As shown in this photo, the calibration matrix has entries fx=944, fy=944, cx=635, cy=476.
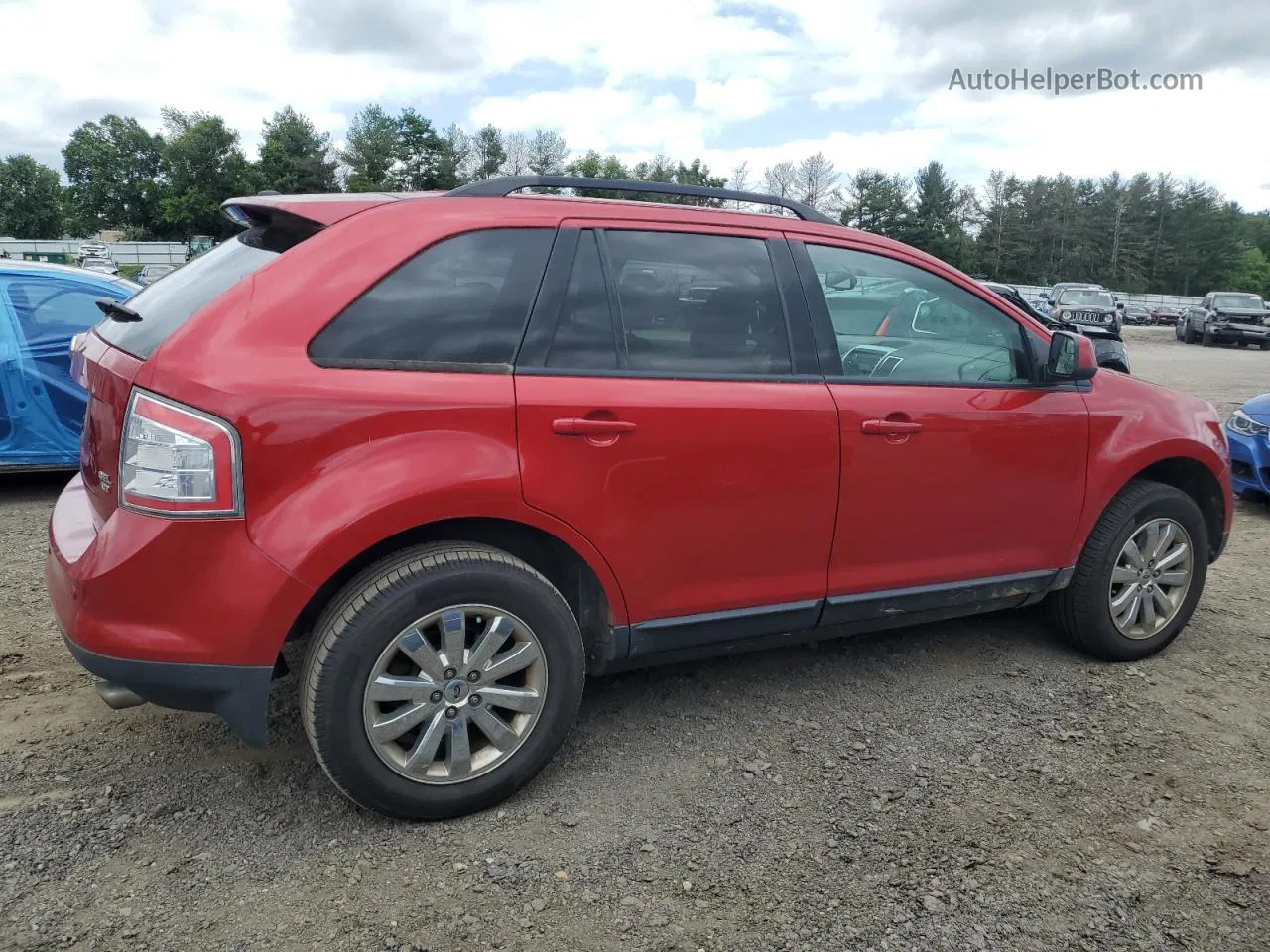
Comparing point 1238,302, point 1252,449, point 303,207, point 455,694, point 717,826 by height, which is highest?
point 1238,302

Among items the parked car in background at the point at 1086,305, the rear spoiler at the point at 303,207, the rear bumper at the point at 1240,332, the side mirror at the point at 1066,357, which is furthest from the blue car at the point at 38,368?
the rear bumper at the point at 1240,332

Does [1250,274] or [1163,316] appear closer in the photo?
[1163,316]

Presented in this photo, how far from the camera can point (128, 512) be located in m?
2.41

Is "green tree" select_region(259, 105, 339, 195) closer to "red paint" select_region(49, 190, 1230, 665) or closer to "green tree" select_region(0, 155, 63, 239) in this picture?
"green tree" select_region(0, 155, 63, 239)

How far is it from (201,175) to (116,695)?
4268 inches

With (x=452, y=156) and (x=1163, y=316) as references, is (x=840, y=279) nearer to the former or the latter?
(x=1163, y=316)

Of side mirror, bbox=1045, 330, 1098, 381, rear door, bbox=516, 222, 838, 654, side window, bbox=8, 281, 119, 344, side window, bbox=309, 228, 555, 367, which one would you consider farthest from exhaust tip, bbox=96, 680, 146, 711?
side window, bbox=8, 281, 119, 344

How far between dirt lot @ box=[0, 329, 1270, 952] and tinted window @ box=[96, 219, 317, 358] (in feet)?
4.42

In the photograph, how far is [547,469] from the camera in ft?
8.87

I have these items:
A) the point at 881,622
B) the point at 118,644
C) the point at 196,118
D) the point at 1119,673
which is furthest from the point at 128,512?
the point at 196,118

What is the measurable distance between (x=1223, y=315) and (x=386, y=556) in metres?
33.0

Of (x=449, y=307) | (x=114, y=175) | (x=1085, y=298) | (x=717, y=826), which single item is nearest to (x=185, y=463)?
(x=449, y=307)

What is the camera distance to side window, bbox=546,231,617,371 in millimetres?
2803

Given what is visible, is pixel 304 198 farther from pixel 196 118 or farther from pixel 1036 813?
pixel 196 118
